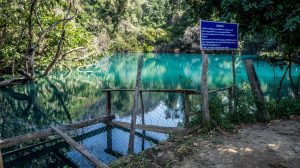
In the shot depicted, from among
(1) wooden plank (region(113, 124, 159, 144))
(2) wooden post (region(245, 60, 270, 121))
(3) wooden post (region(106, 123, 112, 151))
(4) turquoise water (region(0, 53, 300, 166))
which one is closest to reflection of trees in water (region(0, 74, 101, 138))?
(4) turquoise water (region(0, 53, 300, 166))

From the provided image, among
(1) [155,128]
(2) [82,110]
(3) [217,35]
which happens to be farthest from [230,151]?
(2) [82,110]

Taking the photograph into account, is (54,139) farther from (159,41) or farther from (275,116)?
(159,41)

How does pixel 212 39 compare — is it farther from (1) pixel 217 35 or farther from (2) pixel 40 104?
(2) pixel 40 104

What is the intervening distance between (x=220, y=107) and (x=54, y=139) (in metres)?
6.07

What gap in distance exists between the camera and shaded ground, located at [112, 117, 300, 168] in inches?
184

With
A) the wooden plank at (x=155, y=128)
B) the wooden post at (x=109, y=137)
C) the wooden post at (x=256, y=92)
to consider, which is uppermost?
the wooden post at (x=256, y=92)

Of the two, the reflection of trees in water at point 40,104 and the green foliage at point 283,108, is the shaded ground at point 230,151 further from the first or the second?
the reflection of trees in water at point 40,104

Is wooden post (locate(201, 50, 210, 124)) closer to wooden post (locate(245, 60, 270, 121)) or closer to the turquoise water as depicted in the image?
wooden post (locate(245, 60, 270, 121))

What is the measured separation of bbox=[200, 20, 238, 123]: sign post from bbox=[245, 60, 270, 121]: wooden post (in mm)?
622

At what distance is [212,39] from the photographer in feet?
20.4

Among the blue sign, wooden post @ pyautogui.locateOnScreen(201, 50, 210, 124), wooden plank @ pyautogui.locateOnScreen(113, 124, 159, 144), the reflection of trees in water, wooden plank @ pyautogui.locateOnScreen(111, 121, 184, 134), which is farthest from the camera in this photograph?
the reflection of trees in water

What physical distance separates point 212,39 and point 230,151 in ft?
8.25

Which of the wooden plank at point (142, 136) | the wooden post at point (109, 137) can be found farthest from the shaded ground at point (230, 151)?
the wooden post at point (109, 137)

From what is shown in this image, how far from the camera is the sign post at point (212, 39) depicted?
6031 mm
